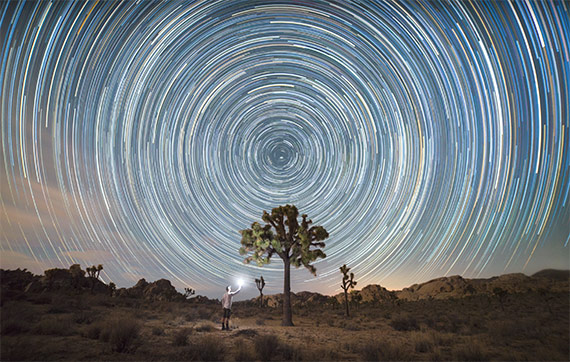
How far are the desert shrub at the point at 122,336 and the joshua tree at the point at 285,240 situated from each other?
11.7m

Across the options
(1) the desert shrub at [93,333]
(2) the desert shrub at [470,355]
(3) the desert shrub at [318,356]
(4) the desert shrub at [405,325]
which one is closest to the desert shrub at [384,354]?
(3) the desert shrub at [318,356]

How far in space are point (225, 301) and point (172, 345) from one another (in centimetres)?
550

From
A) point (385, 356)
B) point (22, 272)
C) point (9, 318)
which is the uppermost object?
point (22, 272)

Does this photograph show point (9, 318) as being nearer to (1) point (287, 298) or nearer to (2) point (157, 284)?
(1) point (287, 298)

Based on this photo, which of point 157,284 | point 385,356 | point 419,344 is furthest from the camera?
point 157,284

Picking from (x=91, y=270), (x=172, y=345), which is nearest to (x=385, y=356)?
(x=172, y=345)

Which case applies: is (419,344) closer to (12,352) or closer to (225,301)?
(225,301)

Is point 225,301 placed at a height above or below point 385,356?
above

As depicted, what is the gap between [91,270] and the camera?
36531mm

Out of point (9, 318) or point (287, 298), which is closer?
point (9, 318)

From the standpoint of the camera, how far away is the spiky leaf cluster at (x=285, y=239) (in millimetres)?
19062

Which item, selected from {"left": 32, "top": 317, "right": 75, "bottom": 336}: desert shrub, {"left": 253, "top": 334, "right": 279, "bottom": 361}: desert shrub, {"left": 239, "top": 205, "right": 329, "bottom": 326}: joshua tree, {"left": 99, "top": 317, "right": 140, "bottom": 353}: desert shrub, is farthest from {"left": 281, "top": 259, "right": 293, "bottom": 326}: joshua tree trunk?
{"left": 32, "top": 317, "right": 75, "bottom": 336}: desert shrub

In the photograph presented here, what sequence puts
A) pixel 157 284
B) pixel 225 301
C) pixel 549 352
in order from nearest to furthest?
pixel 549 352
pixel 225 301
pixel 157 284

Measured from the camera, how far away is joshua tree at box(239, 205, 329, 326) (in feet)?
62.3
